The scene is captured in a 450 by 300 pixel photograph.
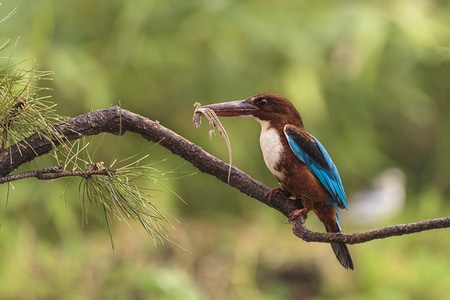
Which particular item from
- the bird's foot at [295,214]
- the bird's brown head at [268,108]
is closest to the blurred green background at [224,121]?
the bird's brown head at [268,108]

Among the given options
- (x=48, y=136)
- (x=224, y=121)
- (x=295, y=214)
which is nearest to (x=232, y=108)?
(x=295, y=214)

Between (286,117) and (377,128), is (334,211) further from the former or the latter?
(377,128)

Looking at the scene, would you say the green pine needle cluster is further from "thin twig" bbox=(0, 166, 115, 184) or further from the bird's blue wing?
the bird's blue wing

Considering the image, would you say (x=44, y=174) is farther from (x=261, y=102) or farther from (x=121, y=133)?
(x=261, y=102)

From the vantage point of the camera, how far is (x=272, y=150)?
53.3 inches

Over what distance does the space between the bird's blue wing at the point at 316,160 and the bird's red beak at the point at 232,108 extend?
64 mm

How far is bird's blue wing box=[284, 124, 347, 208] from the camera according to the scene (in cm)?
134

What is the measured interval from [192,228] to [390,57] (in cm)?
116

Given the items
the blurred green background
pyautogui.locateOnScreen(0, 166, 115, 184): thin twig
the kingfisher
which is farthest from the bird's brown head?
the blurred green background

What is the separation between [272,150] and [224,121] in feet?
5.74

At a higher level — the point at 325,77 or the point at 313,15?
the point at 313,15

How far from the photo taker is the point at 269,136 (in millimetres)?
1380

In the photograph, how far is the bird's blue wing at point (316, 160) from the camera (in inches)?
52.9

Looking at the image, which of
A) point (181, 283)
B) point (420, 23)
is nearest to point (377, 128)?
point (420, 23)
